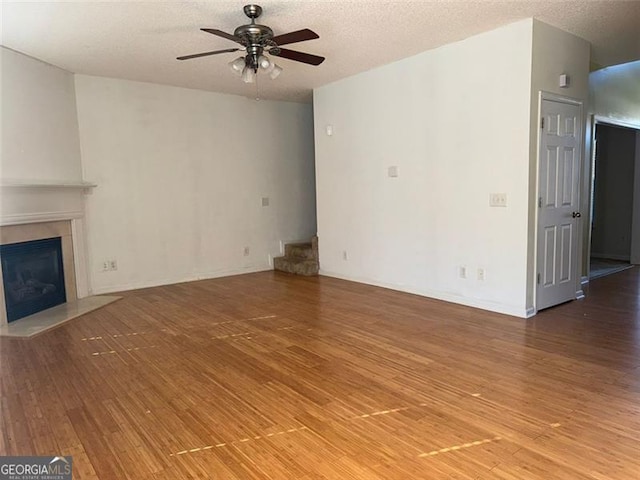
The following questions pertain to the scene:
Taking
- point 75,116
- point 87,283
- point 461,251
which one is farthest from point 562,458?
point 75,116

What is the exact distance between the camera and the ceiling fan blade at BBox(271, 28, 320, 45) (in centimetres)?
291

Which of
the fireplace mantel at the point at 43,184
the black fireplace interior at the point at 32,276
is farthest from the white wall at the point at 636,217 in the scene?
the black fireplace interior at the point at 32,276

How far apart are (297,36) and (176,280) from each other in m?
3.94

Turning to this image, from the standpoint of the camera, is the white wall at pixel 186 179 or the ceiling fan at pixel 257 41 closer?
the ceiling fan at pixel 257 41

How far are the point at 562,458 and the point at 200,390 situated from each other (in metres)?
1.98

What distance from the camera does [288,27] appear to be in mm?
3607

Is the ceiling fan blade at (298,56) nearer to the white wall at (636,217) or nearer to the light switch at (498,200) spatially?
the light switch at (498,200)

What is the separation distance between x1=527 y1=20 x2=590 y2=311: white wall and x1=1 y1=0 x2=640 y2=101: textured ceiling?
0.10 metres

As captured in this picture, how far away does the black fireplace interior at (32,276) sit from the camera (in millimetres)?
4161

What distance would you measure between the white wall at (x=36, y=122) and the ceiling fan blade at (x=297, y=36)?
284cm

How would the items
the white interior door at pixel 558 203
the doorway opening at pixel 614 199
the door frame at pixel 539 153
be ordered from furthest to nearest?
the doorway opening at pixel 614 199, the white interior door at pixel 558 203, the door frame at pixel 539 153

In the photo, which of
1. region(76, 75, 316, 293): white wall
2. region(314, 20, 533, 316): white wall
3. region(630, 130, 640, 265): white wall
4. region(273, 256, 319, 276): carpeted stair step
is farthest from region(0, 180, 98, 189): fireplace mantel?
region(630, 130, 640, 265): white wall

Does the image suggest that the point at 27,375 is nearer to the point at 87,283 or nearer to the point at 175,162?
the point at 87,283

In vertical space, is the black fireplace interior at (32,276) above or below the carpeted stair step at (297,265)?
above
